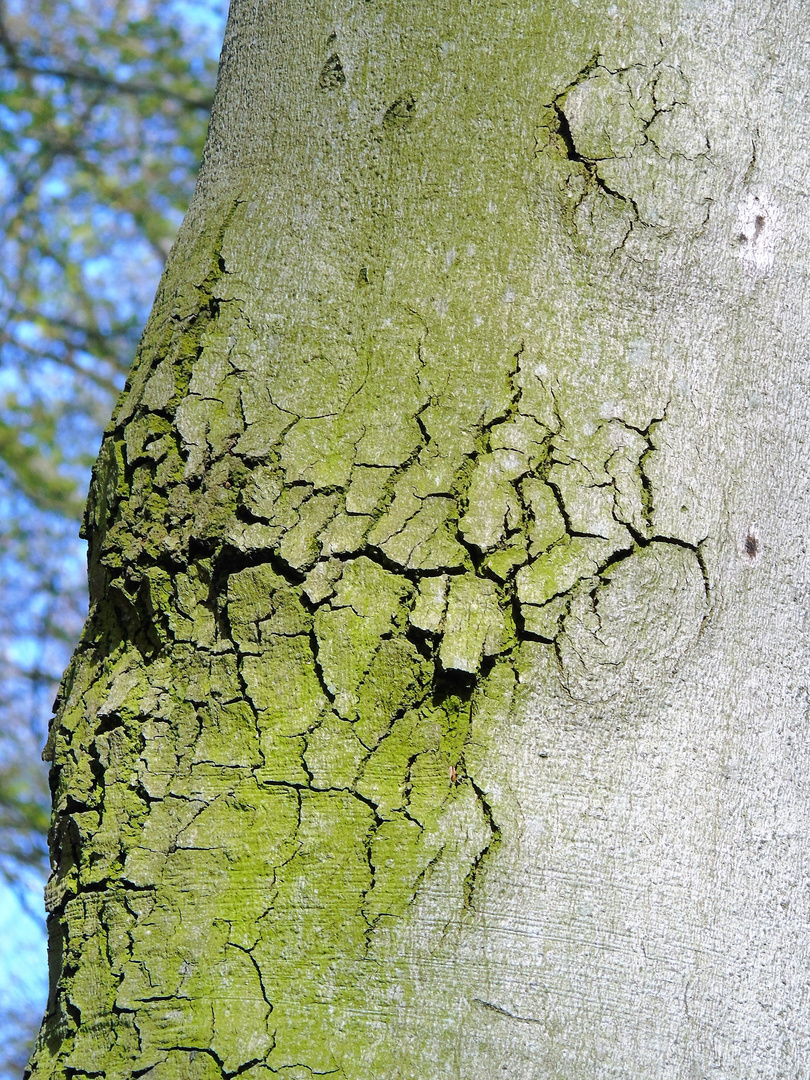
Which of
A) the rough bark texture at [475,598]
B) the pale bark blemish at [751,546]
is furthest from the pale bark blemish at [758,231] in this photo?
the pale bark blemish at [751,546]

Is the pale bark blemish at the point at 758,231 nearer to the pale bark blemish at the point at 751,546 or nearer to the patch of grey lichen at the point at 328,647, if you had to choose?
the patch of grey lichen at the point at 328,647

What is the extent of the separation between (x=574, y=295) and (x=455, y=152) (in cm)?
18

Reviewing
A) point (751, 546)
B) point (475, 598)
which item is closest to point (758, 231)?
point (751, 546)

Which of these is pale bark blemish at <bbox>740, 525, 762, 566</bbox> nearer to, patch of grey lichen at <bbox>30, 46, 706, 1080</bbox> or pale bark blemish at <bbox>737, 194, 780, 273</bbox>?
patch of grey lichen at <bbox>30, 46, 706, 1080</bbox>

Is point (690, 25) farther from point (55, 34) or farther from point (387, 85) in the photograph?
point (55, 34)

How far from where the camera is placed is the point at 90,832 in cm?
83

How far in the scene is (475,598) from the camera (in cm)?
76

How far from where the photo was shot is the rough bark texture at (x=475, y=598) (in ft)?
2.27

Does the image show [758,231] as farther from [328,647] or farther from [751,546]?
[328,647]

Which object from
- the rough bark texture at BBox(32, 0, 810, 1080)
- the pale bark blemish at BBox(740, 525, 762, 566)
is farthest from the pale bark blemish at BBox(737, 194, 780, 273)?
the pale bark blemish at BBox(740, 525, 762, 566)

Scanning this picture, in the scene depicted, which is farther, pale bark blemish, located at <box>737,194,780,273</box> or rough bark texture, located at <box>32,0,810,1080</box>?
pale bark blemish, located at <box>737,194,780,273</box>

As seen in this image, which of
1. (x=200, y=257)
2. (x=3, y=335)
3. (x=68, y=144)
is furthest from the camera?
(x=3, y=335)

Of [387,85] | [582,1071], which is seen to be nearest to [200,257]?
[387,85]

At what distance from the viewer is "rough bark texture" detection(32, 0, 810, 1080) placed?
69cm
